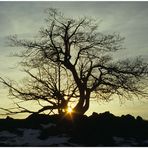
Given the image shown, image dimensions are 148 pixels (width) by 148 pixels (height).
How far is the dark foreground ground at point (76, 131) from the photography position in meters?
24.0

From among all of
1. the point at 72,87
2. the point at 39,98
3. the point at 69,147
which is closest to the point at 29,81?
the point at 39,98

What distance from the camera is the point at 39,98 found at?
26.2 metres

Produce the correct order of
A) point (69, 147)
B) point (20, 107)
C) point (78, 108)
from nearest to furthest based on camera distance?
point (69, 147)
point (20, 107)
point (78, 108)

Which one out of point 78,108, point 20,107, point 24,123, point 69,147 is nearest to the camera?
point 69,147

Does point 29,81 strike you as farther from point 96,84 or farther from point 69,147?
point 69,147

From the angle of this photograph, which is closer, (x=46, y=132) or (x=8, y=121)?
(x=46, y=132)

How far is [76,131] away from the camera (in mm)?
26500

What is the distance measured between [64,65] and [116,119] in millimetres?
6944

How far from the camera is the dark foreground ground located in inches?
944

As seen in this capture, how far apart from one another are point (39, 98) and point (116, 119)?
7.88m

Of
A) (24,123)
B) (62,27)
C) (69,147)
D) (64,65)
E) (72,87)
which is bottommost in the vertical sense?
(69,147)

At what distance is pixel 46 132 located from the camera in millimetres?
26375

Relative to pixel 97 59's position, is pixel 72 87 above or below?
below

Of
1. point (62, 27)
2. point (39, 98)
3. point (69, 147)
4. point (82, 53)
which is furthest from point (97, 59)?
point (69, 147)
